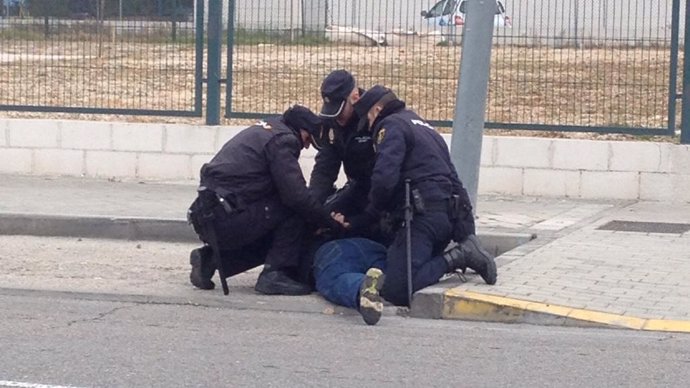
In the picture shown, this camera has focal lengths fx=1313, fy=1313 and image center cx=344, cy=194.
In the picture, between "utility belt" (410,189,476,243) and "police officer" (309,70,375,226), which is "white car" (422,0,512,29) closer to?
"police officer" (309,70,375,226)

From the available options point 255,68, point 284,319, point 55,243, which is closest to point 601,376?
point 284,319

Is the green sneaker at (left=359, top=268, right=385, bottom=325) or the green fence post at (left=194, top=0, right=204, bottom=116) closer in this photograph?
the green sneaker at (left=359, top=268, right=385, bottom=325)

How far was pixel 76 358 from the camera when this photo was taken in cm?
702

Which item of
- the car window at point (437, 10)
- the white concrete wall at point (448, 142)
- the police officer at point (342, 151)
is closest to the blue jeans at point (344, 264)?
the police officer at point (342, 151)

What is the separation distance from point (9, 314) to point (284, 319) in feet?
5.68

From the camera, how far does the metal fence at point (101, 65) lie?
13758mm

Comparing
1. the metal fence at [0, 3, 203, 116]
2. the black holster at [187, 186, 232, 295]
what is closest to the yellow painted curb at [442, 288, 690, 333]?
the black holster at [187, 186, 232, 295]

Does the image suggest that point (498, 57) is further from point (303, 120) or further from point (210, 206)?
point (210, 206)

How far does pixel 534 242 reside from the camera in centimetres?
1054

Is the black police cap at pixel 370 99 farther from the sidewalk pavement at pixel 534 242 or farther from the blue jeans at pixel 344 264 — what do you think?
the sidewalk pavement at pixel 534 242

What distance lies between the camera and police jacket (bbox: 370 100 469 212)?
8.40m

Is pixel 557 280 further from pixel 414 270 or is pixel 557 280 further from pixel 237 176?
pixel 237 176

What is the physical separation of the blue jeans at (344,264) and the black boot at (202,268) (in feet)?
2.46

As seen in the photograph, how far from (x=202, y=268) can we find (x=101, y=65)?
5.57m
